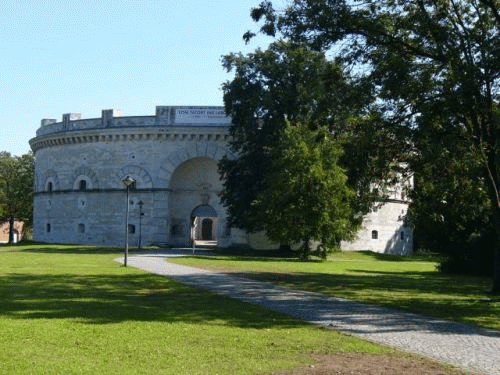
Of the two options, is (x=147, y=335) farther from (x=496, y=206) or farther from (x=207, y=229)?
(x=207, y=229)

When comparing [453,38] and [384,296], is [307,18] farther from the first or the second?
[384,296]

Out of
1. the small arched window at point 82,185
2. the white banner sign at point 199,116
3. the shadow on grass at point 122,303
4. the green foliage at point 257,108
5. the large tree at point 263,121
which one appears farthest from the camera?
the small arched window at point 82,185

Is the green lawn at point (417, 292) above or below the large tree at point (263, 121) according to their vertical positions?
below

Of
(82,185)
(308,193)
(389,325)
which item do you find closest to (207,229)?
(82,185)

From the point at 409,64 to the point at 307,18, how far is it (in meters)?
2.90

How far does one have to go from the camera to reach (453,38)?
601 inches

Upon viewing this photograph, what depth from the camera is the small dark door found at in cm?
7700

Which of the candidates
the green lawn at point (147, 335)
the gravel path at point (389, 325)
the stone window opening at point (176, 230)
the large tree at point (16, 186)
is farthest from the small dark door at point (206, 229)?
the green lawn at point (147, 335)

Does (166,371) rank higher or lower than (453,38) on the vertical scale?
lower

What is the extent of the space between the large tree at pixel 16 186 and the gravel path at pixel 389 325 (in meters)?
58.4

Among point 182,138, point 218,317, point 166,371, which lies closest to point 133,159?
point 182,138

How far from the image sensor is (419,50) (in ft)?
53.3

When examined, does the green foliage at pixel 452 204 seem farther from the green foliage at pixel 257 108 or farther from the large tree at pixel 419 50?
the green foliage at pixel 257 108

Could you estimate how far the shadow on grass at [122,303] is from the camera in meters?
11.0
